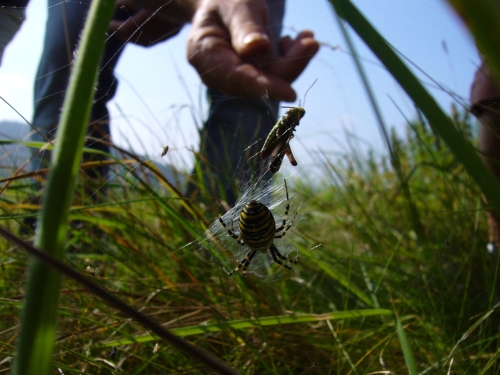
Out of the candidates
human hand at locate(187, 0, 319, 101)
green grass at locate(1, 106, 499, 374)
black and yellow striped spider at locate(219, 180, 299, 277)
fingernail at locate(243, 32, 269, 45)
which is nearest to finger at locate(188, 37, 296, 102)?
human hand at locate(187, 0, 319, 101)

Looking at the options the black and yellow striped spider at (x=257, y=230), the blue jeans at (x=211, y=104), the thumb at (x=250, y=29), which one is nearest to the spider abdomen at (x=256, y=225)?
the black and yellow striped spider at (x=257, y=230)

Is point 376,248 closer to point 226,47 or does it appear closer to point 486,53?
point 226,47

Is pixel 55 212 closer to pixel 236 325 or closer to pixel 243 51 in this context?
pixel 236 325

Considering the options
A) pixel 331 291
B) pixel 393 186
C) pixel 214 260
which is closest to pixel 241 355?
pixel 214 260

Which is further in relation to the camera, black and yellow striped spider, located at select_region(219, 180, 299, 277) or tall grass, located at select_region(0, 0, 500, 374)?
black and yellow striped spider, located at select_region(219, 180, 299, 277)

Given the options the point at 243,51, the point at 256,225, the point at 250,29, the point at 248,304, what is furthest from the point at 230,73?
the point at 248,304

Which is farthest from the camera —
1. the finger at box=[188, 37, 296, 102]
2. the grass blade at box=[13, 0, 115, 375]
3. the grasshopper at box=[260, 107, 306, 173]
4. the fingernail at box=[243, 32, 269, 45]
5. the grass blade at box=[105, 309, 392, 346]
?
the finger at box=[188, 37, 296, 102]

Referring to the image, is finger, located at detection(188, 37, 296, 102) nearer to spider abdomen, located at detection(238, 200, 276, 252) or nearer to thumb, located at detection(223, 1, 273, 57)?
thumb, located at detection(223, 1, 273, 57)
